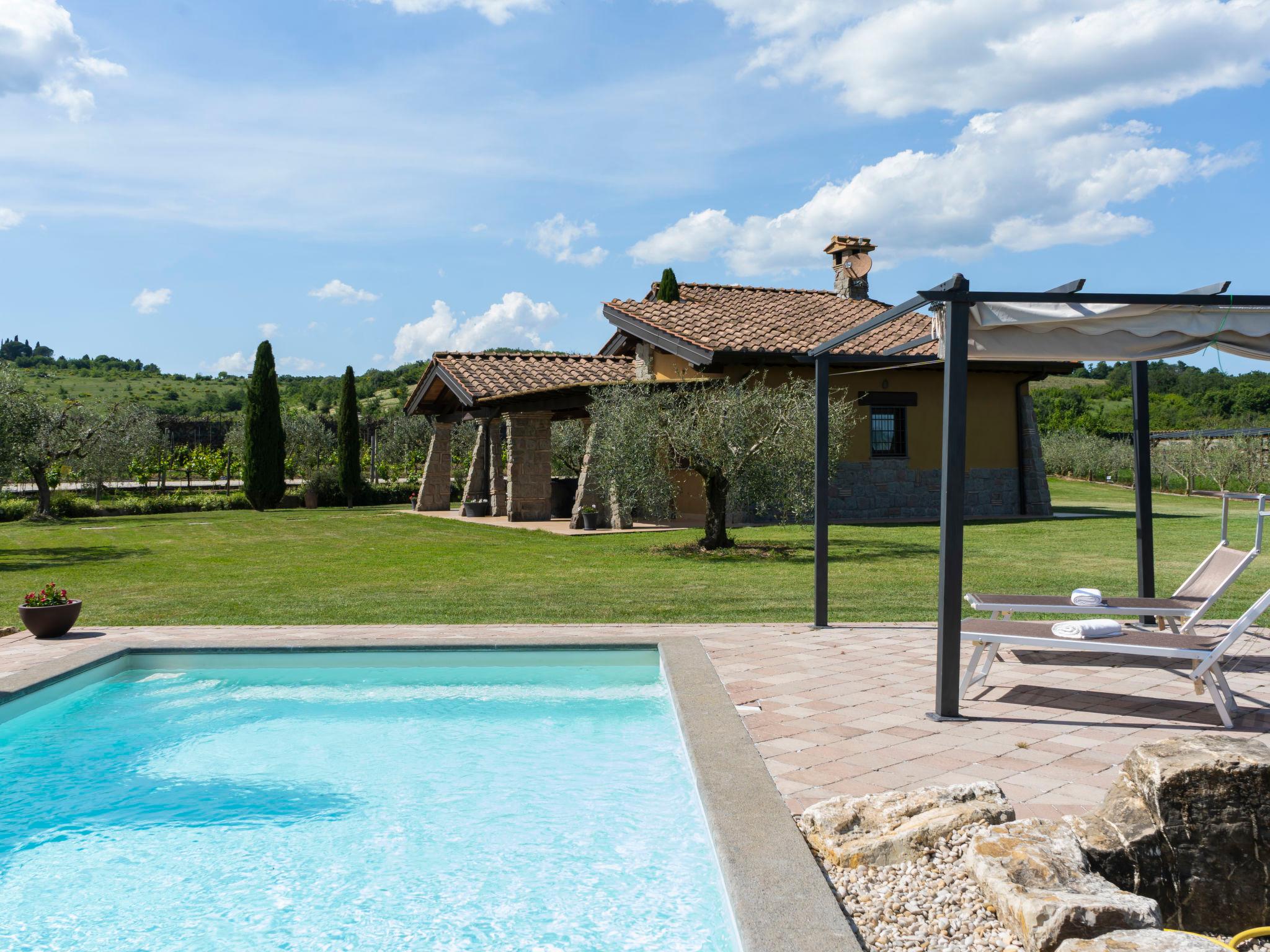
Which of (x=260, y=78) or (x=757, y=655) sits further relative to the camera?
(x=260, y=78)

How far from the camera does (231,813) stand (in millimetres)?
4934

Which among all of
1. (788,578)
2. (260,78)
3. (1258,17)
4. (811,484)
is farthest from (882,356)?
(260,78)

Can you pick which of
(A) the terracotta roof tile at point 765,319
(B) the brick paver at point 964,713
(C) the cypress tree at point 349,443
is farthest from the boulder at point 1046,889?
(C) the cypress tree at point 349,443

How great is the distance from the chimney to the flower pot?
20297mm

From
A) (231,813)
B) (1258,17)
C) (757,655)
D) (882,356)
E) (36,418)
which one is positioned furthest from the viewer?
(36,418)

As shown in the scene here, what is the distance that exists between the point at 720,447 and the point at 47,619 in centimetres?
863

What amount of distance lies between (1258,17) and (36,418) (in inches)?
925

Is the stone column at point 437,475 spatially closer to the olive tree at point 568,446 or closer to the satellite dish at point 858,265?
the olive tree at point 568,446

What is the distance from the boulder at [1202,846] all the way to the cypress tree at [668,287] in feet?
63.9

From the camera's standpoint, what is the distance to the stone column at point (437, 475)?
84.3 feet

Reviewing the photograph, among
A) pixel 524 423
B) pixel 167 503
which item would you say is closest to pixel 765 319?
pixel 524 423

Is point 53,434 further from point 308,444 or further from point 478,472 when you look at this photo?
point 478,472

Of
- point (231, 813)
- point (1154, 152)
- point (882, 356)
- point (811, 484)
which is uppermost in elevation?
point (1154, 152)

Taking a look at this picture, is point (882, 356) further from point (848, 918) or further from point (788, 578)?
point (848, 918)
